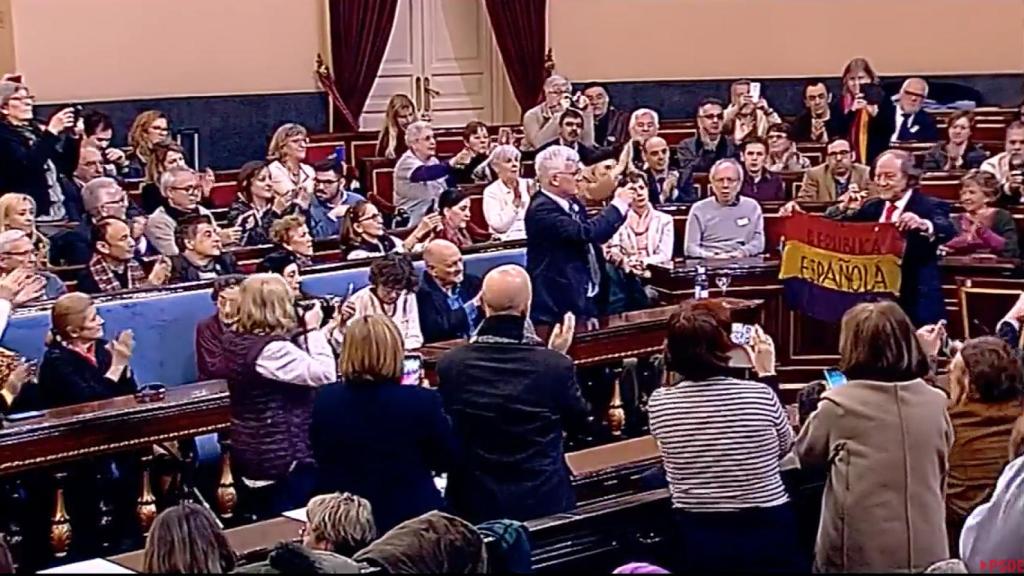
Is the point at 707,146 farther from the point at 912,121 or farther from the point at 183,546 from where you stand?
the point at 183,546

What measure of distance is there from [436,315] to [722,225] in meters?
2.36

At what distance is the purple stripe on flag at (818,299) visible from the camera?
7.50 m

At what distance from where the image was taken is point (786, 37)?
13.7 metres

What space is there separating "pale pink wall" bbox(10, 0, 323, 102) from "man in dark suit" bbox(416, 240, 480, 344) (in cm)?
573

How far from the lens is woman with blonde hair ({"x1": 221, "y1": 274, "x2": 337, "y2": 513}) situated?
4.89 metres

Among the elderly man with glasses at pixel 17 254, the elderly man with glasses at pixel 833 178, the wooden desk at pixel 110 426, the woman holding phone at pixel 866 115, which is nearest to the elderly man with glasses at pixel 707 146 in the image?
the elderly man with glasses at pixel 833 178

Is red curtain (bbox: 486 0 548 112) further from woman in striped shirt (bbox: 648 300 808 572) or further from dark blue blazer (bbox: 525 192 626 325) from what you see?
woman in striped shirt (bbox: 648 300 808 572)

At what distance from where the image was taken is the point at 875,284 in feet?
24.0

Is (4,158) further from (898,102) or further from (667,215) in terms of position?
(898,102)

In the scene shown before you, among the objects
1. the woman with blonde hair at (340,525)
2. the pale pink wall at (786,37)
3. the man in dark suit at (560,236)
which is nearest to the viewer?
the woman with blonde hair at (340,525)

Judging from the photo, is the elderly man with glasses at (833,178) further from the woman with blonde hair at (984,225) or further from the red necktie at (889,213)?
the red necktie at (889,213)

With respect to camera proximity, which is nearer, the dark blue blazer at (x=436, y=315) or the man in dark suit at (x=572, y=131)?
the dark blue blazer at (x=436, y=315)

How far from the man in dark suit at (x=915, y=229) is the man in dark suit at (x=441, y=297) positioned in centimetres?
224

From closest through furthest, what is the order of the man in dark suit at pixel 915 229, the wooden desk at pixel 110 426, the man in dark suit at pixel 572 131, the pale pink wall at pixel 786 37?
1. the wooden desk at pixel 110 426
2. the man in dark suit at pixel 915 229
3. the man in dark suit at pixel 572 131
4. the pale pink wall at pixel 786 37
